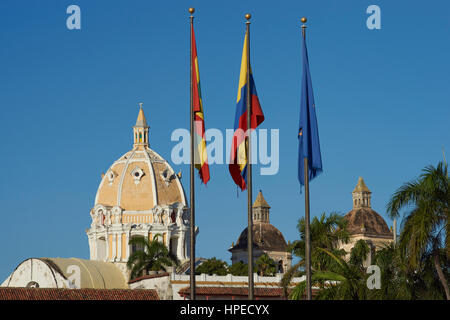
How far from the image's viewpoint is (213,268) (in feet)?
305

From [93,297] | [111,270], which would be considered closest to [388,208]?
[93,297]

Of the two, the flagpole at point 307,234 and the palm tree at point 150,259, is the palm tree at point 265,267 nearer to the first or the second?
the palm tree at point 150,259

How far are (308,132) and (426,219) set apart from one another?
4.55 m

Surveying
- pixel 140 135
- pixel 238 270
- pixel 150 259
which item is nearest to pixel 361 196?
pixel 140 135

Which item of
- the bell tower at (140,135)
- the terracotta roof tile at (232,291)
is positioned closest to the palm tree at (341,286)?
the terracotta roof tile at (232,291)

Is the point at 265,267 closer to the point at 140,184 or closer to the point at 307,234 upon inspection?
the point at 140,184

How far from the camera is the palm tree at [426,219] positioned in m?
30.5

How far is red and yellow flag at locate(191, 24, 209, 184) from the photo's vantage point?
30766mm

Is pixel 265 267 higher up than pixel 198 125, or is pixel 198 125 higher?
pixel 265 267

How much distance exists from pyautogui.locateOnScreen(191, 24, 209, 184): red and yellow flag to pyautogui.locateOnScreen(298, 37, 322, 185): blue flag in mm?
3101

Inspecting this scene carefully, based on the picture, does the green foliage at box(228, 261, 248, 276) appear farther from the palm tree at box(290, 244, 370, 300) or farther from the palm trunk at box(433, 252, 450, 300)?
the palm trunk at box(433, 252, 450, 300)

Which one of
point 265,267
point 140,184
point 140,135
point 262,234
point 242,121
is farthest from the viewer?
point 262,234

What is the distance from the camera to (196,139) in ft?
102

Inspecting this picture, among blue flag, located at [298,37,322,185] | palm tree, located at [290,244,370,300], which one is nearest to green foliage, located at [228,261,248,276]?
palm tree, located at [290,244,370,300]
